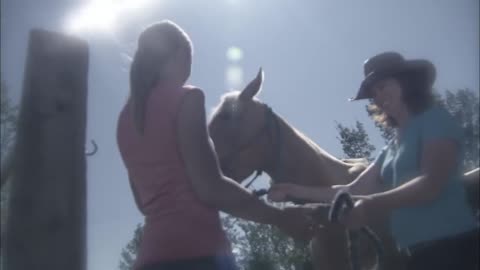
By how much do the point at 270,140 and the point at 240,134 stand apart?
0.21 metres

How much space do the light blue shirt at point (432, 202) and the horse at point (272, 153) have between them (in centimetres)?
132

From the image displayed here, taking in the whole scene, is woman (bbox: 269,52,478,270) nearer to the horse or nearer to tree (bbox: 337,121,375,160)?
the horse

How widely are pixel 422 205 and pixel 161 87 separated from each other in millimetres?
1101

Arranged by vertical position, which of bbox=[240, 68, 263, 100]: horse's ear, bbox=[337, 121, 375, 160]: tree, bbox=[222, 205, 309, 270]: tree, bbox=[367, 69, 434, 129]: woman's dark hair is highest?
bbox=[367, 69, 434, 129]: woman's dark hair

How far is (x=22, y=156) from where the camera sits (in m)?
1.51

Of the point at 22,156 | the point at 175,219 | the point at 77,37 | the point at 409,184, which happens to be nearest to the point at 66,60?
the point at 77,37

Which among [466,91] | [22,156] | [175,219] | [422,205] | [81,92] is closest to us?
[22,156]

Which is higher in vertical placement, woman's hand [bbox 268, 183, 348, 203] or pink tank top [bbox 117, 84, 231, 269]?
pink tank top [bbox 117, 84, 231, 269]

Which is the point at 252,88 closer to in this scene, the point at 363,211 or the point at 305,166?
the point at 305,166

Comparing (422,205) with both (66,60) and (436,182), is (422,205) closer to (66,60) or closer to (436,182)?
(436,182)

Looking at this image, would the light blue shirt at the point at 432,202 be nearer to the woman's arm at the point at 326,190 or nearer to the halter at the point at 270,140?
the woman's arm at the point at 326,190

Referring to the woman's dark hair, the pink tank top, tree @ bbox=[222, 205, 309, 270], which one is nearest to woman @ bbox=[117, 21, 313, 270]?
the pink tank top

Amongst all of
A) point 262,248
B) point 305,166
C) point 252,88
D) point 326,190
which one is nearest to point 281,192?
point 326,190

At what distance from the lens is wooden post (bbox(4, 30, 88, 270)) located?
1.48 m
